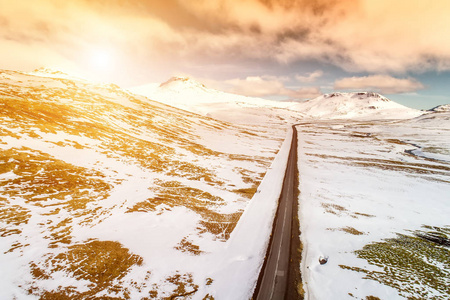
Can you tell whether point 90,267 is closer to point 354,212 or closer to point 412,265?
point 412,265

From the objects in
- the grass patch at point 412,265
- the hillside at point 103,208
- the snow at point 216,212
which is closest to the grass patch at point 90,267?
the hillside at point 103,208

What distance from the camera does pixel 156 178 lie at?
3694 cm

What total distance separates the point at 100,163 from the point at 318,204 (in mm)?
37735

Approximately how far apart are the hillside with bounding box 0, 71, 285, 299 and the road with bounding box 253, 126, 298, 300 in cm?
410

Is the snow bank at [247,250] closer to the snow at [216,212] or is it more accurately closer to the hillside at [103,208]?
the snow at [216,212]

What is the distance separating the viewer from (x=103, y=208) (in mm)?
25641

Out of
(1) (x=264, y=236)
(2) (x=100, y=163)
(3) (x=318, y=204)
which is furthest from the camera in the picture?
(2) (x=100, y=163)

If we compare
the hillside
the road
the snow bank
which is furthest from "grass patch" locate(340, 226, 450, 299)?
the hillside

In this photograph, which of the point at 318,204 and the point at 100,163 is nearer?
the point at 318,204

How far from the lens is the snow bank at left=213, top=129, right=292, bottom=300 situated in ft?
55.3

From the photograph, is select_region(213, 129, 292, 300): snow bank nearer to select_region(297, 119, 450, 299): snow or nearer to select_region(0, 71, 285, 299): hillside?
select_region(0, 71, 285, 299): hillside

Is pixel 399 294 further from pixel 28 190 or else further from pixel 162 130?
pixel 162 130

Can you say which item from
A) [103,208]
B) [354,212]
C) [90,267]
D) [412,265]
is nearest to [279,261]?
[412,265]

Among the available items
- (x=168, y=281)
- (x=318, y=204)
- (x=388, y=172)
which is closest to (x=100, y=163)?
(x=168, y=281)
